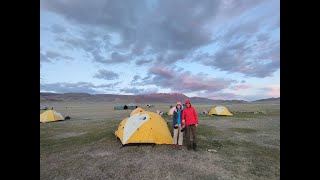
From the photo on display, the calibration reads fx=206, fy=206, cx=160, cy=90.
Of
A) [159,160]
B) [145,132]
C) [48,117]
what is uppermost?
[145,132]

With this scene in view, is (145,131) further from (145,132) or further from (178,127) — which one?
(178,127)

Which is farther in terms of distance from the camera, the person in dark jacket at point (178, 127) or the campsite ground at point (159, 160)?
the person in dark jacket at point (178, 127)

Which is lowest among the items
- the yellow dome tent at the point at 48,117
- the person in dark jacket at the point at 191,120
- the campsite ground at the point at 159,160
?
the campsite ground at the point at 159,160

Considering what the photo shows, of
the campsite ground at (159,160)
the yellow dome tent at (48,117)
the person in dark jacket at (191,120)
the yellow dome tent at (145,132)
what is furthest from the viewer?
the yellow dome tent at (48,117)

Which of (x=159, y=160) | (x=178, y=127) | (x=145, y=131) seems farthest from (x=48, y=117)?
(x=159, y=160)

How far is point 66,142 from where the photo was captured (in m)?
13.7

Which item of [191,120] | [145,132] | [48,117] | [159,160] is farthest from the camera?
[48,117]

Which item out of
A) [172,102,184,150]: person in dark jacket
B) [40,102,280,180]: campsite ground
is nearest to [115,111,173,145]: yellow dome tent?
[40,102,280,180]: campsite ground

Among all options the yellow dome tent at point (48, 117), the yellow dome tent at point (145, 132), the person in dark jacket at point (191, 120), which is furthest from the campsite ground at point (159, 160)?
the yellow dome tent at point (48, 117)

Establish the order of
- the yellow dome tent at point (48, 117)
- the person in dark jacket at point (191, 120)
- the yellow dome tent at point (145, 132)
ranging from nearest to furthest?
the person in dark jacket at point (191, 120) → the yellow dome tent at point (145, 132) → the yellow dome tent at point (48, 117)

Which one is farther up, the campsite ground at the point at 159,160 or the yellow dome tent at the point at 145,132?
the yellow dome tent at the point at 145,132

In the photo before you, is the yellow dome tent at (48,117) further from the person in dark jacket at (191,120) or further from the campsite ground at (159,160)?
the person in dark jacket at (191,120)
